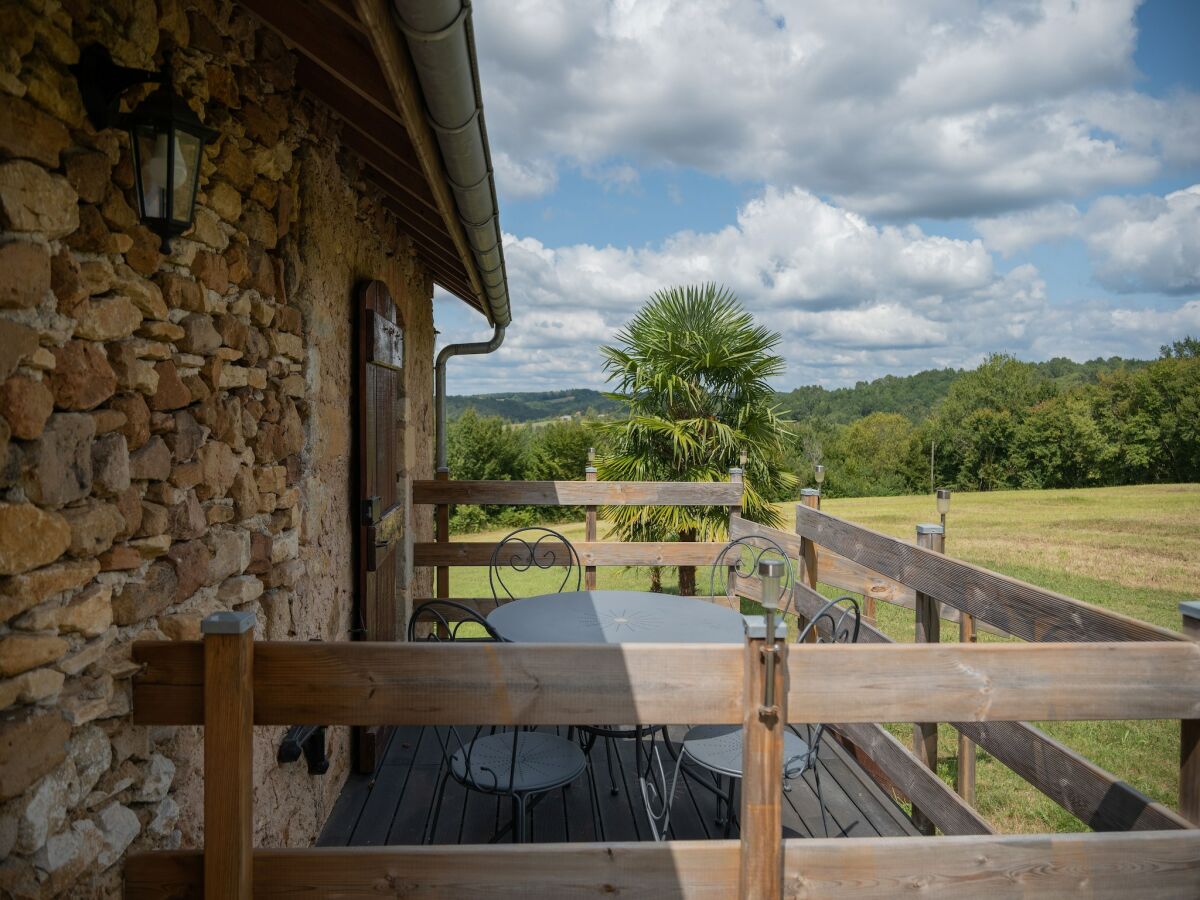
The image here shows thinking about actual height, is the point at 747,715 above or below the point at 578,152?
below

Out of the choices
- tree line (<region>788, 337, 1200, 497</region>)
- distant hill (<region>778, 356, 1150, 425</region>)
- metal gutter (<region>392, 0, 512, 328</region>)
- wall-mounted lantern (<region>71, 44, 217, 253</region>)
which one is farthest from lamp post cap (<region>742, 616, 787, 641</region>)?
distant hill (<region>778, 356, 1150, 425</region>)

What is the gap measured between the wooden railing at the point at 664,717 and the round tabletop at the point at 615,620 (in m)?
1.18

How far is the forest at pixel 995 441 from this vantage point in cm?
1920

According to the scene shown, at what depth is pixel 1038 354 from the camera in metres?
33.4

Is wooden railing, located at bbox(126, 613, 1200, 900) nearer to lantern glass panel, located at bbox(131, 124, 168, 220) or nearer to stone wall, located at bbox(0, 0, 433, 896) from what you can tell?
stone wall, located at bbox(0, 0, 433, 896)

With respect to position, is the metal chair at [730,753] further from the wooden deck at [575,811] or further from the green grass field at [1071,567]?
the green grass field at [1071,567]

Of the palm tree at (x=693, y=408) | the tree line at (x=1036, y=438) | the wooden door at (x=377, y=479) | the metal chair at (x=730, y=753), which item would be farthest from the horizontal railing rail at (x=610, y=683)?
the tree line at (x=1036, y=438)

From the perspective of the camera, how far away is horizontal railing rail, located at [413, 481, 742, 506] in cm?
478

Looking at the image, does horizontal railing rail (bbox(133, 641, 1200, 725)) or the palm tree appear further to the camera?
the palm tree

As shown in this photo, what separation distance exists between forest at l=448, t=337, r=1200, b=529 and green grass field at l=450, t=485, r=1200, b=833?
2.30 m

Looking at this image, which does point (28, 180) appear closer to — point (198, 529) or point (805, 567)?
point (198, 529)

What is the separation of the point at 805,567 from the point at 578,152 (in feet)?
60.1

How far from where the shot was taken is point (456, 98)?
5.68 feet

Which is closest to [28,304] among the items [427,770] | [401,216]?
[427,770]
